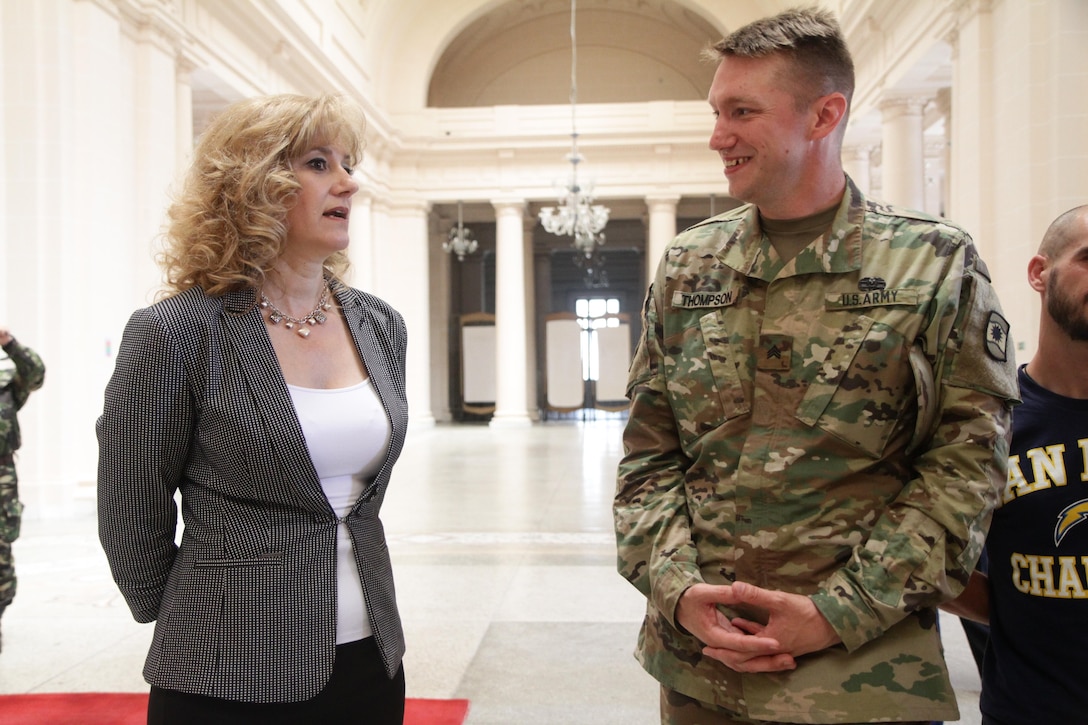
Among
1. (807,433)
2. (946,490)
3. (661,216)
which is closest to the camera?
(946,490)

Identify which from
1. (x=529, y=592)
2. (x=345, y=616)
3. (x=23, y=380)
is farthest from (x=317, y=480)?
(x=529, y=592)

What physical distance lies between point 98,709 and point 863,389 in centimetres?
317

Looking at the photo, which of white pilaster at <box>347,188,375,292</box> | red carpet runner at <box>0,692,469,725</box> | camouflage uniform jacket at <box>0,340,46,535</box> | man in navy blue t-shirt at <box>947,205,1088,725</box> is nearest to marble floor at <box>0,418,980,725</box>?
red carpet runner at <box>0,692,469,725</box>

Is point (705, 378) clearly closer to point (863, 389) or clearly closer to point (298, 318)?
point (863, 389)

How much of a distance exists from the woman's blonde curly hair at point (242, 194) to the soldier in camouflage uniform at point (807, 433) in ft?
2.59

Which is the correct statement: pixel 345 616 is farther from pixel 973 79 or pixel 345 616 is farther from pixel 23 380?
pixel 973 79

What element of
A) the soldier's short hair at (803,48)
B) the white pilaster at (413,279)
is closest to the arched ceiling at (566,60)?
the white pilaster at (413,279)

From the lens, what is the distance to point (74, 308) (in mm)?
8547

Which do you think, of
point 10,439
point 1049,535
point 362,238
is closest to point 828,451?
point 1049,535

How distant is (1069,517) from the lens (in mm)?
1745

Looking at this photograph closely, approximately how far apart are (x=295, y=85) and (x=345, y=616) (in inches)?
569

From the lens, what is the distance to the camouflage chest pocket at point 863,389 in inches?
60.2

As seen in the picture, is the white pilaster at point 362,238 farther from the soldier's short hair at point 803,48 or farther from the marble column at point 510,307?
the soldier's short hair at point 803,48

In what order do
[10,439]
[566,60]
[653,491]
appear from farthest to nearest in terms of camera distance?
[566,60]
[10,439]
[653,491]
